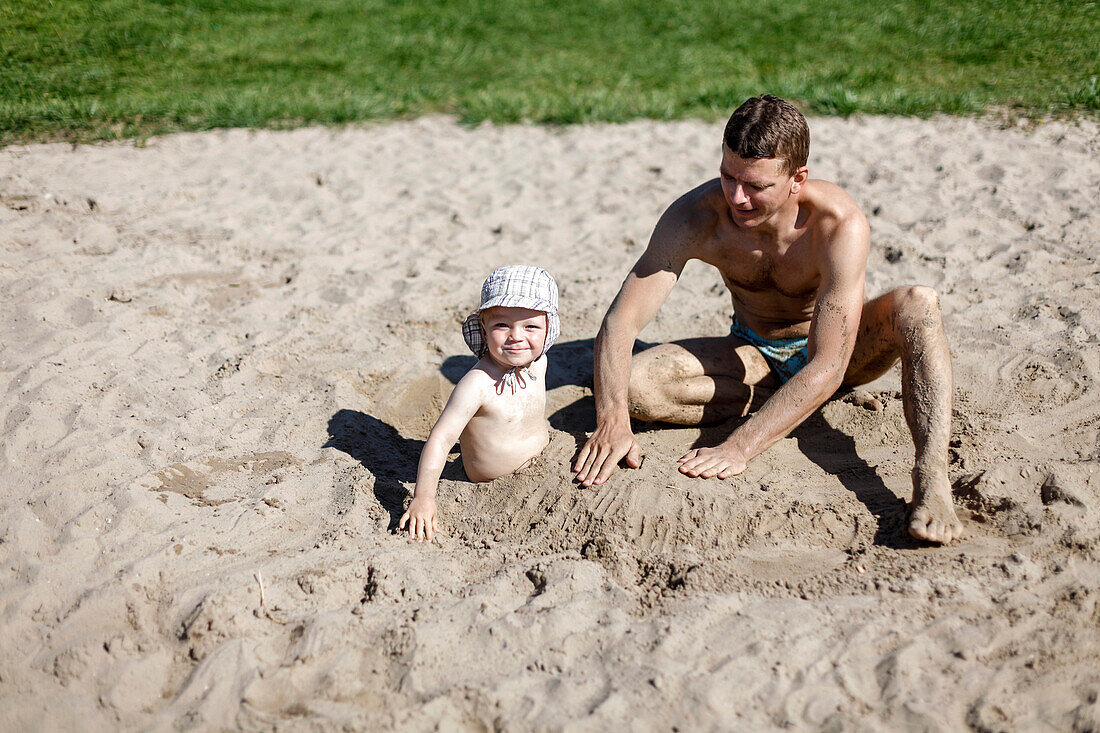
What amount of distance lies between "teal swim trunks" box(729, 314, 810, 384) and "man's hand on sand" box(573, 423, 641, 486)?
0.97 m

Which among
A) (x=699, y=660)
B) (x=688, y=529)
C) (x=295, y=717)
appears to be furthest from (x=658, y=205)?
(x=295, y=717)

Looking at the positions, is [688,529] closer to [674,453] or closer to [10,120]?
[674,453]

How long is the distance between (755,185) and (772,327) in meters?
0.89

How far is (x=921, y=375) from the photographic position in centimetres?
329

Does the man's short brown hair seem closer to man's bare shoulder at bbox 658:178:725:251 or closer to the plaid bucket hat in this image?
man's bare shoulder at bbox 658:178:725:251

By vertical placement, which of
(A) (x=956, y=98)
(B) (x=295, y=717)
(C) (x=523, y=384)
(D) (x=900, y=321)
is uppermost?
(A) (x=956, y=98)

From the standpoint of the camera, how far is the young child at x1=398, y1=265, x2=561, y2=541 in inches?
119

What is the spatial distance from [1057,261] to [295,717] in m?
4.60

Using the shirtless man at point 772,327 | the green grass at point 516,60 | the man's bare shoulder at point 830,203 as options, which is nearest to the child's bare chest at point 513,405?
the shirtless man at point 772,327

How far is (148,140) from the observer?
22.0 feet

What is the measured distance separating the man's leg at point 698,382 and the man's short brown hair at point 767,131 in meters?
1.02

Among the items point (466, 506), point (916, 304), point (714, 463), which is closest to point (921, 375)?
point (916, 304)

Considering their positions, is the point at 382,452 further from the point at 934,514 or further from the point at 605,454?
the point at 934,514

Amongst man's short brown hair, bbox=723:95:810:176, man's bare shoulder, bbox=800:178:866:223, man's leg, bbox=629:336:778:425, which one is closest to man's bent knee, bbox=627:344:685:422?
man's leg, bbox=629:336:778:425
